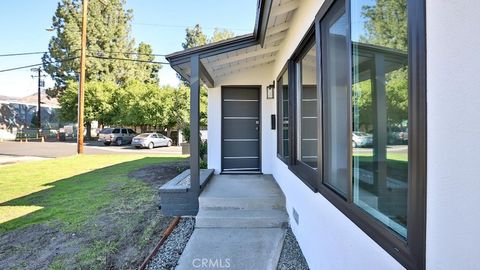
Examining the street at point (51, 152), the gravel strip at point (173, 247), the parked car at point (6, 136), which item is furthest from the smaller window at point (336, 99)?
the parked car at point (6, 136)

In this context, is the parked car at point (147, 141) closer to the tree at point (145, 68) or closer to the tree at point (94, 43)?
the tree at point (94, 43)

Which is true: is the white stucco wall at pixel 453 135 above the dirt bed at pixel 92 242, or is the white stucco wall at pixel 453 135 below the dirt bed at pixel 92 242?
above

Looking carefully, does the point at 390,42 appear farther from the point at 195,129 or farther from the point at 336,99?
the point at 195,129

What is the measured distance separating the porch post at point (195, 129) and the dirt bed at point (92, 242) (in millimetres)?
652

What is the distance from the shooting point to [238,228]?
398 cm

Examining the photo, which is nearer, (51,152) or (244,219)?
(244,219)

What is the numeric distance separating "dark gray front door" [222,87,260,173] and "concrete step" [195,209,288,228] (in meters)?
2.60

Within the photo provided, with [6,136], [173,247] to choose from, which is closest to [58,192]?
[173,247]

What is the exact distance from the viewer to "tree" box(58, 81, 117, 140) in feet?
78.3

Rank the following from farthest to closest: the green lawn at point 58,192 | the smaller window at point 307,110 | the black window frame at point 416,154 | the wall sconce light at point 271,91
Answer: the wall sconce light at point 271,91, the green lawn at point 58,192, the smaller window at point 307,110, the black window frame at point 416,154

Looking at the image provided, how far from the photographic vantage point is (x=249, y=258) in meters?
3.14

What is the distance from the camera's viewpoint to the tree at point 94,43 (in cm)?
2498

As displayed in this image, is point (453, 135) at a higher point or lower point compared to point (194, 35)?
lower

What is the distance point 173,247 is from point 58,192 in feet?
14.4
